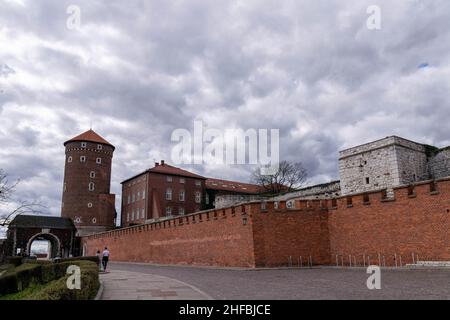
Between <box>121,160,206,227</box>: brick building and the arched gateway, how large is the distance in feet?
27.1

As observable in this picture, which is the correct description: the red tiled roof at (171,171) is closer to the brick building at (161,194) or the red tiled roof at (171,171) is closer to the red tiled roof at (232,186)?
the brick building at (161,194)

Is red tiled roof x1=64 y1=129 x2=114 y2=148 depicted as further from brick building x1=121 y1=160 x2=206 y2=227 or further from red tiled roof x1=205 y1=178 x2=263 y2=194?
red tiled roof x1=205 y1=178 x2=263 y2=194

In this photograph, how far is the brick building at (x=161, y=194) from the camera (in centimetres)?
5317

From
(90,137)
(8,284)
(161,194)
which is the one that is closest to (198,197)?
(161,194)

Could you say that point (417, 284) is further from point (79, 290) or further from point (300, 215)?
point (300, 215)

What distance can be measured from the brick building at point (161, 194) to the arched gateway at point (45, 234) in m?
8.25

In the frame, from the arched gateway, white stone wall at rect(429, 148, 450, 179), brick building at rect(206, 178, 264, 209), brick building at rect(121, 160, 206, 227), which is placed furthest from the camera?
brick building at rect(206, 178, 264, 209)

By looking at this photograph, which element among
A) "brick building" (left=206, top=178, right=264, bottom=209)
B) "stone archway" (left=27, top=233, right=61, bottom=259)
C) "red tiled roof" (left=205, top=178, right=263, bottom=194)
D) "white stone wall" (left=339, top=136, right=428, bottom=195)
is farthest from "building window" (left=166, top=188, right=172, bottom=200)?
"white stone wall" (left=339, top=136, right=428, bottom=195)

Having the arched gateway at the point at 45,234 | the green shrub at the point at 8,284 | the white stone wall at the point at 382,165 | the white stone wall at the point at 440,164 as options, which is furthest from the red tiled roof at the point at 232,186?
the green shrub at the point at 8,284

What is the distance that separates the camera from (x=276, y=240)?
19.6 m

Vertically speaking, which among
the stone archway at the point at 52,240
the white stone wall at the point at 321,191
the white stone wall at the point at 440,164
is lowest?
the stone archway at the point at 52,240

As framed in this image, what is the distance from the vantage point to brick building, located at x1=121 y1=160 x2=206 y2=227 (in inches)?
2093

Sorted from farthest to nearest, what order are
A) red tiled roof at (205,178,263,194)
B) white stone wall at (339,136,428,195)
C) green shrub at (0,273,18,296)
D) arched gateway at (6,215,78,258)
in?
red tiled roof at (205,178,263,194) < arched gateway at (6,215,78,258) < white stone wall at (339,136,428,195) < green shrub at (0,273,18,296)

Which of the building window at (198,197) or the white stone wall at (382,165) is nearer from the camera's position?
the white stone wall at (382,165)
